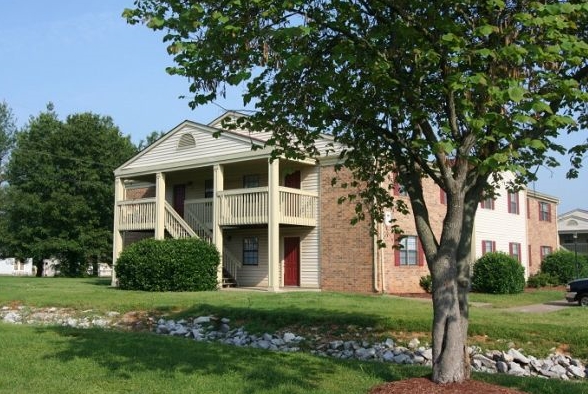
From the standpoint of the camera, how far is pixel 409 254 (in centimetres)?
2431

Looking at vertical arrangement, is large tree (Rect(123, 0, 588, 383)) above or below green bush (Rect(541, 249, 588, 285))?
above

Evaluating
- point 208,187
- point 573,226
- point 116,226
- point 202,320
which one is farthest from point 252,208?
point 573,226

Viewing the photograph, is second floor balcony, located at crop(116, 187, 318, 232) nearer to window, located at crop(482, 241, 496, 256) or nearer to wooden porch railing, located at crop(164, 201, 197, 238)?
wooden porch railing, located at crop(164, 201, 197, 238)

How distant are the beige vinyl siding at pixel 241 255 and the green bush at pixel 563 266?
16.8m

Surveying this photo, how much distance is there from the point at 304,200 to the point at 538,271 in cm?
1820

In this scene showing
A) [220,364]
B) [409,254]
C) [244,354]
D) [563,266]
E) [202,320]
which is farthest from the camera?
[563,266]

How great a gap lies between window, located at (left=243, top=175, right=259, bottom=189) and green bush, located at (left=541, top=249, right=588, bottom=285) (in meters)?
17.4

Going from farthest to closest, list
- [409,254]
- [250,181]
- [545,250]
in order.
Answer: [545,250]
[250,181]
[409,254]

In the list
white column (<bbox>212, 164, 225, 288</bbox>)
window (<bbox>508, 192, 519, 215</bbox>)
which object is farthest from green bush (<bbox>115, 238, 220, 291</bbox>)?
window (<bbox>508, 192, 519, 215</bbox>)

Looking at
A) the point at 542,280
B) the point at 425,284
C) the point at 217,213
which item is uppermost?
the point at 217,213

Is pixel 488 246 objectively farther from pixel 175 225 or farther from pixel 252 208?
pixel 175 225

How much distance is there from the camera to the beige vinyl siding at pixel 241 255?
25.7 metres

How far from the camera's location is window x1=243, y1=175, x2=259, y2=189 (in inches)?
1042

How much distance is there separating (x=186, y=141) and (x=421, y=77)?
67.7ft
